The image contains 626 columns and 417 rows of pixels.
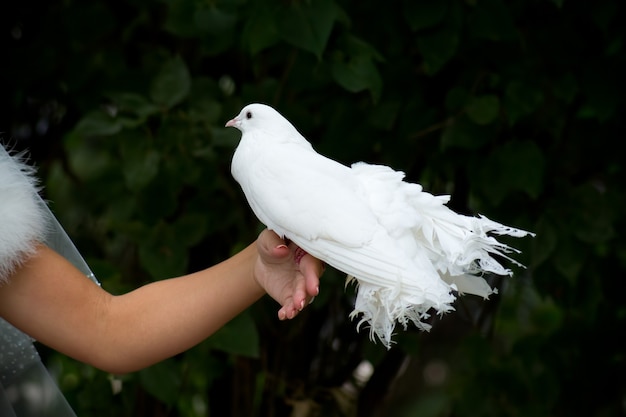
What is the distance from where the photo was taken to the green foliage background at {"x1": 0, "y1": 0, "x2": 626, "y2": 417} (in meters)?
1.36

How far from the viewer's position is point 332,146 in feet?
4.77

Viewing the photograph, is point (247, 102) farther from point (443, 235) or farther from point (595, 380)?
point (595, 380)

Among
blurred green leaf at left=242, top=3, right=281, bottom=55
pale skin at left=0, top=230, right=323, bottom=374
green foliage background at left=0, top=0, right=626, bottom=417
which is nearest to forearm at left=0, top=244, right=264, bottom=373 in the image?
pale skin at left=0, top=230, right=323, bottom=374

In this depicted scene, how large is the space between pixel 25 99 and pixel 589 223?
1.06 m

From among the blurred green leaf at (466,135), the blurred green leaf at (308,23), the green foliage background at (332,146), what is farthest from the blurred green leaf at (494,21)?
the blurred green leaf at (308,23)

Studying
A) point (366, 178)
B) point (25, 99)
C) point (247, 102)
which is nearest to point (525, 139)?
point (247, 102)

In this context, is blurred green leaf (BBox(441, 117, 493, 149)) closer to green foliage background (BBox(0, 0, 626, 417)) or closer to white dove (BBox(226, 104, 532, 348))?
green foliage background (BBox(0, 0, 626, 417))

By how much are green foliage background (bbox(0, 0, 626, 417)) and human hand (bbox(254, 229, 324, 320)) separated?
1.49 ft

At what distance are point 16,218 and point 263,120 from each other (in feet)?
0.88

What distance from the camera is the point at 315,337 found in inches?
66.8

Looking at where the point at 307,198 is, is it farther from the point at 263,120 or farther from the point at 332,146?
the point at 332,146

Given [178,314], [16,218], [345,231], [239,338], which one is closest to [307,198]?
[345,231]

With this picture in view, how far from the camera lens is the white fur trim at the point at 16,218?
90 centimetres

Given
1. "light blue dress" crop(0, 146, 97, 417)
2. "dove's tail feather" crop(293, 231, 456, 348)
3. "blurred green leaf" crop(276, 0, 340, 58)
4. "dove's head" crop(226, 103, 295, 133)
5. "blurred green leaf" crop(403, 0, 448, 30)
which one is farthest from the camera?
"blurred green leaf" crop(403, 0, 448, 30)
